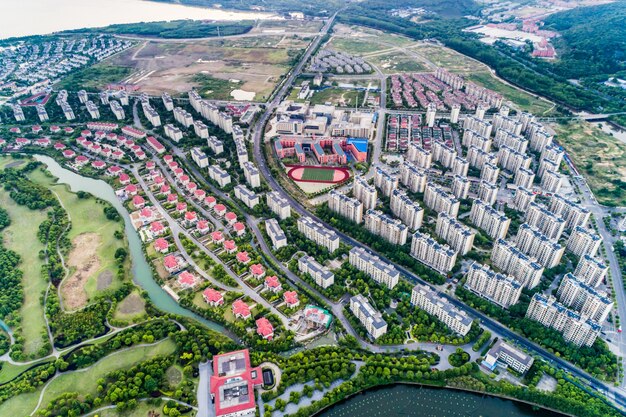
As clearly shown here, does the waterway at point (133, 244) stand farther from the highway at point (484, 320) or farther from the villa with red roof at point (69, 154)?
the highway at point (484, 320)

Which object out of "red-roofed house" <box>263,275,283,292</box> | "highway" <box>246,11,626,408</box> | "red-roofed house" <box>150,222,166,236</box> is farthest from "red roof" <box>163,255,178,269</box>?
"highway" <box>246,11,626,408</box>

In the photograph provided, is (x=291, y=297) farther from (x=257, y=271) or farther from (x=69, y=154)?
(x=69, y=154)

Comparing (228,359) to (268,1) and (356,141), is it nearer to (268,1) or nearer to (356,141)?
(356,141)

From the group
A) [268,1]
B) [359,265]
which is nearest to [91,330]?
[359,265]

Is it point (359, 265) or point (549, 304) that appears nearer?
point (549, 304)

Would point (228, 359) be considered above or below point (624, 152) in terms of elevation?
below

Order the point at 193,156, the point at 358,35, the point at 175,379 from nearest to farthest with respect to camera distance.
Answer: the point at 175,379, the point at 193,156, the point at 358,35
